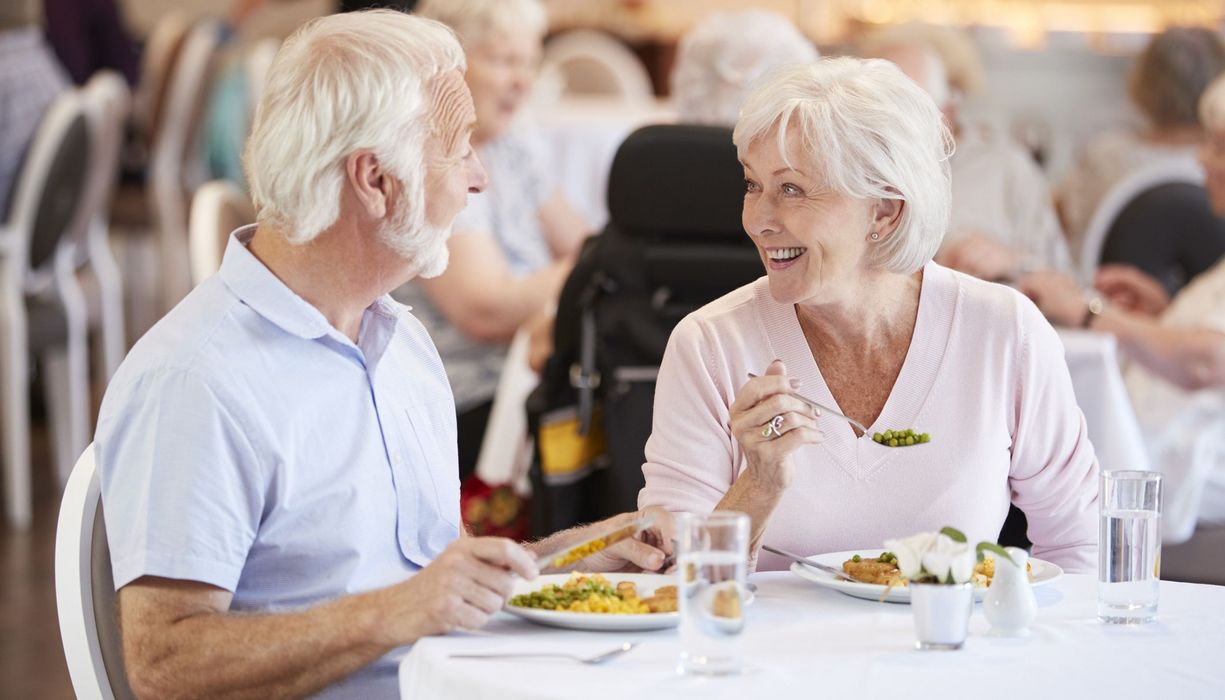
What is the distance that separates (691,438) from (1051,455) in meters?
0.46

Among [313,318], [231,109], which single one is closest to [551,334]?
[313,318]

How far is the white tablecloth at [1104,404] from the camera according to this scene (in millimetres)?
2969

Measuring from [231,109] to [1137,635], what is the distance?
6096 mm

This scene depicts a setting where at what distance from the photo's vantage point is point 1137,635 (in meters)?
1.48

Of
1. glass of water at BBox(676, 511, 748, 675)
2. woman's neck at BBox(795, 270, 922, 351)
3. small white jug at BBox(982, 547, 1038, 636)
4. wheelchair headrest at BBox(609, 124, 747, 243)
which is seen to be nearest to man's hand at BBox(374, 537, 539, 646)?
glass of water at BBox(676, 511, 748, 675)

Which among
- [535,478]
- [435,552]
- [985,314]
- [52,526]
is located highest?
[985,314]

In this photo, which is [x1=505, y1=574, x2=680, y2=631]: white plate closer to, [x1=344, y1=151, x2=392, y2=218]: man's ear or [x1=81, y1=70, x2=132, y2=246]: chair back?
[x1=344, y1=151, x2=392, y2=218]: man's ear

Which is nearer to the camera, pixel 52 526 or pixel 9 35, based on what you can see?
pixel 52 526

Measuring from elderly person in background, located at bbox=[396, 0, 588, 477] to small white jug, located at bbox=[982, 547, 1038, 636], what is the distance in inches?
81.4

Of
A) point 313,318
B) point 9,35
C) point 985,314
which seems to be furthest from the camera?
point 9,35

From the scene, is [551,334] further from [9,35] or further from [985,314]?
[9,35]

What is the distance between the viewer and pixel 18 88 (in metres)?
5.01

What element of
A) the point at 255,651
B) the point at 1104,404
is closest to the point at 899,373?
the point at 255,651

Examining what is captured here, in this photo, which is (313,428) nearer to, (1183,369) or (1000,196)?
(1183,369)
